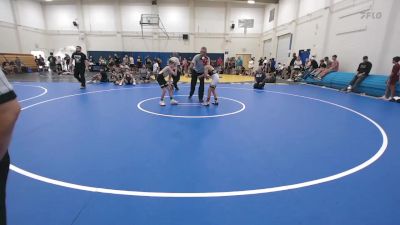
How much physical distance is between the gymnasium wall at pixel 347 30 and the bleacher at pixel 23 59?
2538 cm

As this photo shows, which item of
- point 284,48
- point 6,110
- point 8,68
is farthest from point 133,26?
point 6,110

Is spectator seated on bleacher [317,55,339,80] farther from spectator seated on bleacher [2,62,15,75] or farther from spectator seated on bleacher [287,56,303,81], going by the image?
spectator seated on bleacher [2,62,15,75]

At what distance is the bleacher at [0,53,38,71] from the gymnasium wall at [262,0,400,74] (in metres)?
25.4

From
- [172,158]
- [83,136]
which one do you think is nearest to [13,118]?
[172,158]

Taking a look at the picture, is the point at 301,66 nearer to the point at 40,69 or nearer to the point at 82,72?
the point at 82,72

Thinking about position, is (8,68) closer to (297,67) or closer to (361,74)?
(297,67)

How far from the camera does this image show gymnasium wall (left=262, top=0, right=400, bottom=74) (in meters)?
11.4

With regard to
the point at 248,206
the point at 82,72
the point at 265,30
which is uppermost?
the point at 265,30

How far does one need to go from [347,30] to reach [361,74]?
12.8 ft

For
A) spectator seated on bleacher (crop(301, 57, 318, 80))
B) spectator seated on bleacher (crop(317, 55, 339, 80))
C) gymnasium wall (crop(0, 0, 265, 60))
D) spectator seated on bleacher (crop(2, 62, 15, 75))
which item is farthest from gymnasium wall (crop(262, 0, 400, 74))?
spectator seated on bleacher (crop(2, 62, 15, 75))

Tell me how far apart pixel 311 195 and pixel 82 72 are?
1211 cm

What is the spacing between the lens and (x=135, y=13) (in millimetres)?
26828

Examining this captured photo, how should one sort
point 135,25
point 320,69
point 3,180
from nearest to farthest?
point 3,180, point 320,69, point 135,25

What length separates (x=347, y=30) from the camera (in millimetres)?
14133
